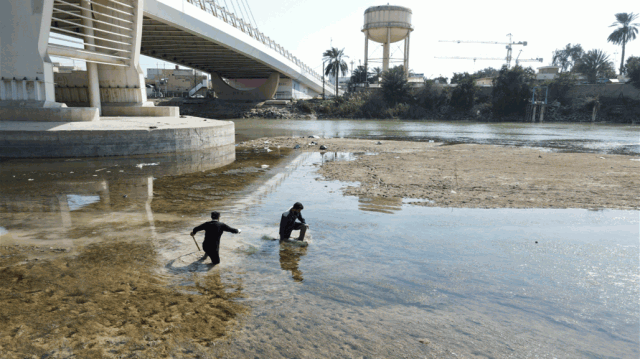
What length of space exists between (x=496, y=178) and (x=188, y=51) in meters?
43.3

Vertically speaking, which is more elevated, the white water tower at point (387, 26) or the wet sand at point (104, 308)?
the white water tower at point (387, 26)

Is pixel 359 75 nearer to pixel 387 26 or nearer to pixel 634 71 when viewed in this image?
pixel 387 26

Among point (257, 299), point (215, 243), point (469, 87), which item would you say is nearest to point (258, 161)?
point (215, 243)

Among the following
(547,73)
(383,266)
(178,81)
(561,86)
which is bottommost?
(383,266)

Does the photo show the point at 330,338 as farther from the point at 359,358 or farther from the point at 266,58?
the point at 266,58

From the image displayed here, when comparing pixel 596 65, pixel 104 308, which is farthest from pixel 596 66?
pixel 104 308

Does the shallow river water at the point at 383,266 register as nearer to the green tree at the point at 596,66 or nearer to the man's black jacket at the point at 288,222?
the man's black jacket at the point at 288,222

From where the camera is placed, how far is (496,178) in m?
12.5

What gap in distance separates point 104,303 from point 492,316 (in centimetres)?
421

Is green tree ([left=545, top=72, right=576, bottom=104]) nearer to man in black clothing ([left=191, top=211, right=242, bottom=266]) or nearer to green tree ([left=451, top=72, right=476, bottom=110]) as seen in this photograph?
green tree ([left=451, top=72, right=476, bottom=110])

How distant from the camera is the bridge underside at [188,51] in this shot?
122 feet

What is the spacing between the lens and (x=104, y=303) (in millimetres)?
4574

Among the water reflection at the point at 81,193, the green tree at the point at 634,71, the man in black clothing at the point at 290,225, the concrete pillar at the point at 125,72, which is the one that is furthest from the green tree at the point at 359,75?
the man in black clothing at the point at 290,225

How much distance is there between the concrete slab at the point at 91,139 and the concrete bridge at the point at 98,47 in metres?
1.54
